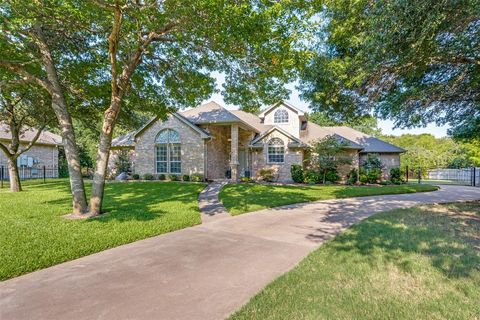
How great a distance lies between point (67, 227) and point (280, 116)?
64.6 feet

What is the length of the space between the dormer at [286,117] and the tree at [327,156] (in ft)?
10.5

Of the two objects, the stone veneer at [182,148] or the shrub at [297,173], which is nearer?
the stone veneer at [182,148]

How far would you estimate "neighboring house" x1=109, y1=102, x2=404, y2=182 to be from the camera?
1888 cm

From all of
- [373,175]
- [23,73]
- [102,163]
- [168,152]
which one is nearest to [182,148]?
[168,152]

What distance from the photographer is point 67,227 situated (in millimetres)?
6832

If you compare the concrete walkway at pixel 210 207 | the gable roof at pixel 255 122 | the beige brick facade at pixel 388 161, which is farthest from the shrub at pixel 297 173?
the concrete walkway at pixel 210 207

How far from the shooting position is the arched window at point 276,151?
21.4 m

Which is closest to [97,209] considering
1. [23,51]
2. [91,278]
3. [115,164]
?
[91,278]

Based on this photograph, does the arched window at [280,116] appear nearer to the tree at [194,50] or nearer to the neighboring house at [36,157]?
the tree at [194,50]

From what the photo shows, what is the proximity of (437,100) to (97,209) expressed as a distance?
12.1 meters

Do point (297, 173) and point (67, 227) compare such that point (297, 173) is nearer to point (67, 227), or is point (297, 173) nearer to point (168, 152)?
point (168, 152)

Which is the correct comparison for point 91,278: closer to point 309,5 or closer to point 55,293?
point 55,293

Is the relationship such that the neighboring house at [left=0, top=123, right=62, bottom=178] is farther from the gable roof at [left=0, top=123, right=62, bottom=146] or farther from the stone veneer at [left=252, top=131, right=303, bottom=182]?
the stone veneer at [left=252, top=131, right=303, bottom=182]

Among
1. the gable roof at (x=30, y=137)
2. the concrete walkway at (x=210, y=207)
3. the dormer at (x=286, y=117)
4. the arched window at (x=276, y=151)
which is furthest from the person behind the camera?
the dormer at (x=286, y=117)
